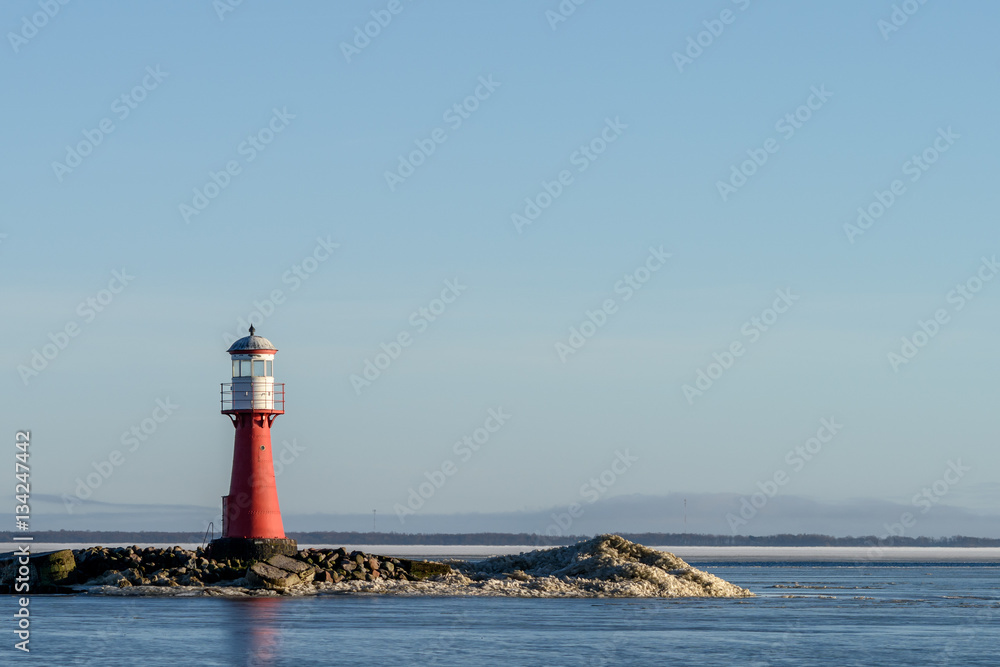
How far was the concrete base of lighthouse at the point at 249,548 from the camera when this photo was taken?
1932 inches

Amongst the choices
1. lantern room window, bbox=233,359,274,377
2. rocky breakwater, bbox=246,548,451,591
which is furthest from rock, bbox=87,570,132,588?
lantern room window, bbox=233,359,274,377

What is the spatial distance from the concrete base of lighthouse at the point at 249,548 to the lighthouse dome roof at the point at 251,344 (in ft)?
21.6

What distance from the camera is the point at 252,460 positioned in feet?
159

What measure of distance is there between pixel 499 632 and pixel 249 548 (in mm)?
15878

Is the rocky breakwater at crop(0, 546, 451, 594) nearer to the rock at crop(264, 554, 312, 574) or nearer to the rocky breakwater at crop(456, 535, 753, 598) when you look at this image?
the rock at crop(264, 554, 312, 574)

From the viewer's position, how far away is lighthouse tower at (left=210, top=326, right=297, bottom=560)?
4859cm

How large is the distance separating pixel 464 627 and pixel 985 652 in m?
12.9

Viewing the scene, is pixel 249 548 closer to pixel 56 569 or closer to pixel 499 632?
pixel 56 569

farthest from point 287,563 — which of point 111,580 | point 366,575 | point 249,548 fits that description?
point 111,580

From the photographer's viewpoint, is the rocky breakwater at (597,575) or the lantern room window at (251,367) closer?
the lantern room window at (251,367)

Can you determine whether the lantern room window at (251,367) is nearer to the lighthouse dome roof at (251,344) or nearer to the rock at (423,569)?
the lighthouse dome roof at (251,344)

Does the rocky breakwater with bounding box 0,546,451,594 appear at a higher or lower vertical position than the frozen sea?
higher

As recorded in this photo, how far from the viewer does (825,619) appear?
42.2 m

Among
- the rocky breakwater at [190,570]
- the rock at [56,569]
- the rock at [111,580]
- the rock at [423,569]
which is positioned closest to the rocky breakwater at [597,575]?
the rock at [423,569]
